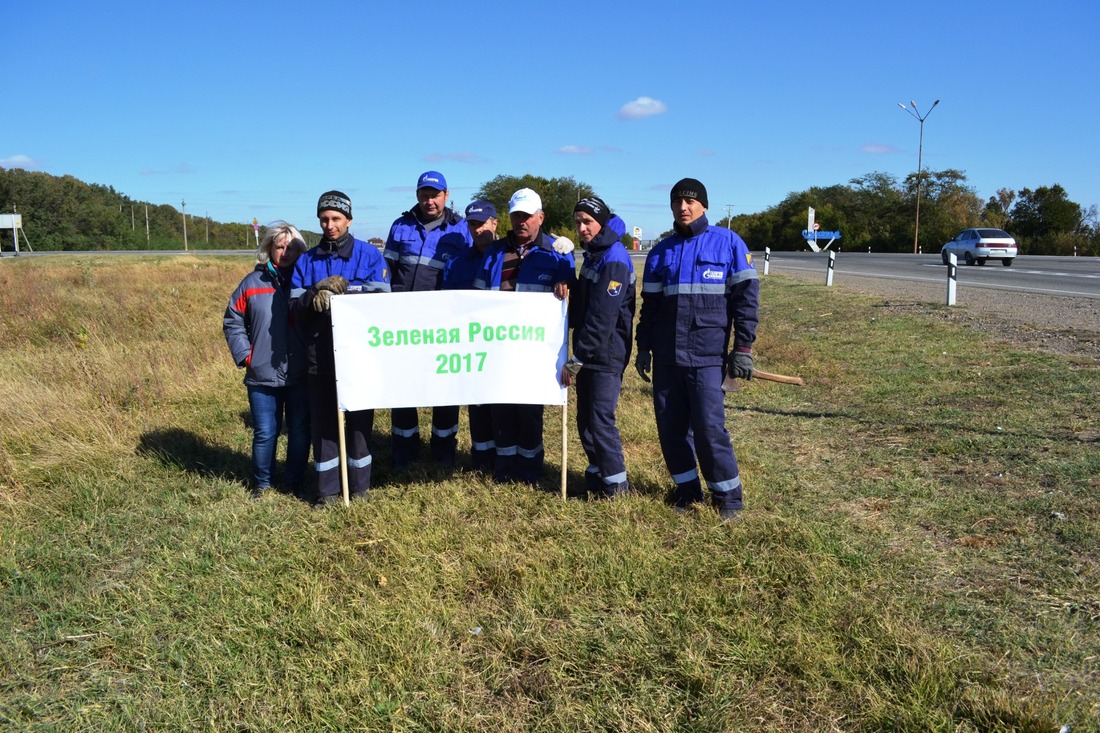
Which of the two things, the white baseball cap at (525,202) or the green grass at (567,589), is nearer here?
the green grass at (567,589)

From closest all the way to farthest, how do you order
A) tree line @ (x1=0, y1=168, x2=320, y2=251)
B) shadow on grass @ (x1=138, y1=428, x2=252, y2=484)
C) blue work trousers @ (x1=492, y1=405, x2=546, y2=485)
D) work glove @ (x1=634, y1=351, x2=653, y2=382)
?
work glove @ (x1=634, y1=351, x2=653, y2=382)
blue work trousers @ (x1=492, y1=405, x2=546, y2=485)
shadow on grass @ (x1=138, y1=428, x2=252, y2=484)
tree line @ (x1=0, y1=168, x2=320, y2=251)

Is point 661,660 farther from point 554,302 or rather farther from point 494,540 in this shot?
point 554,302

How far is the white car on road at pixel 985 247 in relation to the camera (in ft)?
92.5

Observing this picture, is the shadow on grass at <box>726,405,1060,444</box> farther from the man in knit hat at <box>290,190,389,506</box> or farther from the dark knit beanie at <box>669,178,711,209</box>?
the man in knit hat at <box>290,190,389,506</box>

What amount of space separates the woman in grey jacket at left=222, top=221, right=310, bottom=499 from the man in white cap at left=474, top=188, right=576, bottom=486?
1318 millimetres

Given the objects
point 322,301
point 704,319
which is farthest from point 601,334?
point 322,301

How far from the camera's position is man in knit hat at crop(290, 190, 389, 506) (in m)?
5.10

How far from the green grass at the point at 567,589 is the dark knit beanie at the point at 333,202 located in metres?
1.93

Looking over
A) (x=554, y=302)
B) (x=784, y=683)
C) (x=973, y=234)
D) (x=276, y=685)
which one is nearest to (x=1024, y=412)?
(x=554, y=302)

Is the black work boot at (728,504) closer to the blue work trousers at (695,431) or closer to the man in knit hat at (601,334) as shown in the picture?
the blue work trousers at (695,431)

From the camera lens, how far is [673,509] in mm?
4980

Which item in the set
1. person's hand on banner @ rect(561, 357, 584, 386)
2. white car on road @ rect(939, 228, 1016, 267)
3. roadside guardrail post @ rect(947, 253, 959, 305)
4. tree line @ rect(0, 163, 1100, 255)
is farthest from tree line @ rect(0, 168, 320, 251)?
person's hand on banner @ rect(561, 357, 584, 386)

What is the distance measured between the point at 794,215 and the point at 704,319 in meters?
78.7

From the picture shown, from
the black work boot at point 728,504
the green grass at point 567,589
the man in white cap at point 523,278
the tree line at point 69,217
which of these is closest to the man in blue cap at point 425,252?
the green grass at point 567,589
